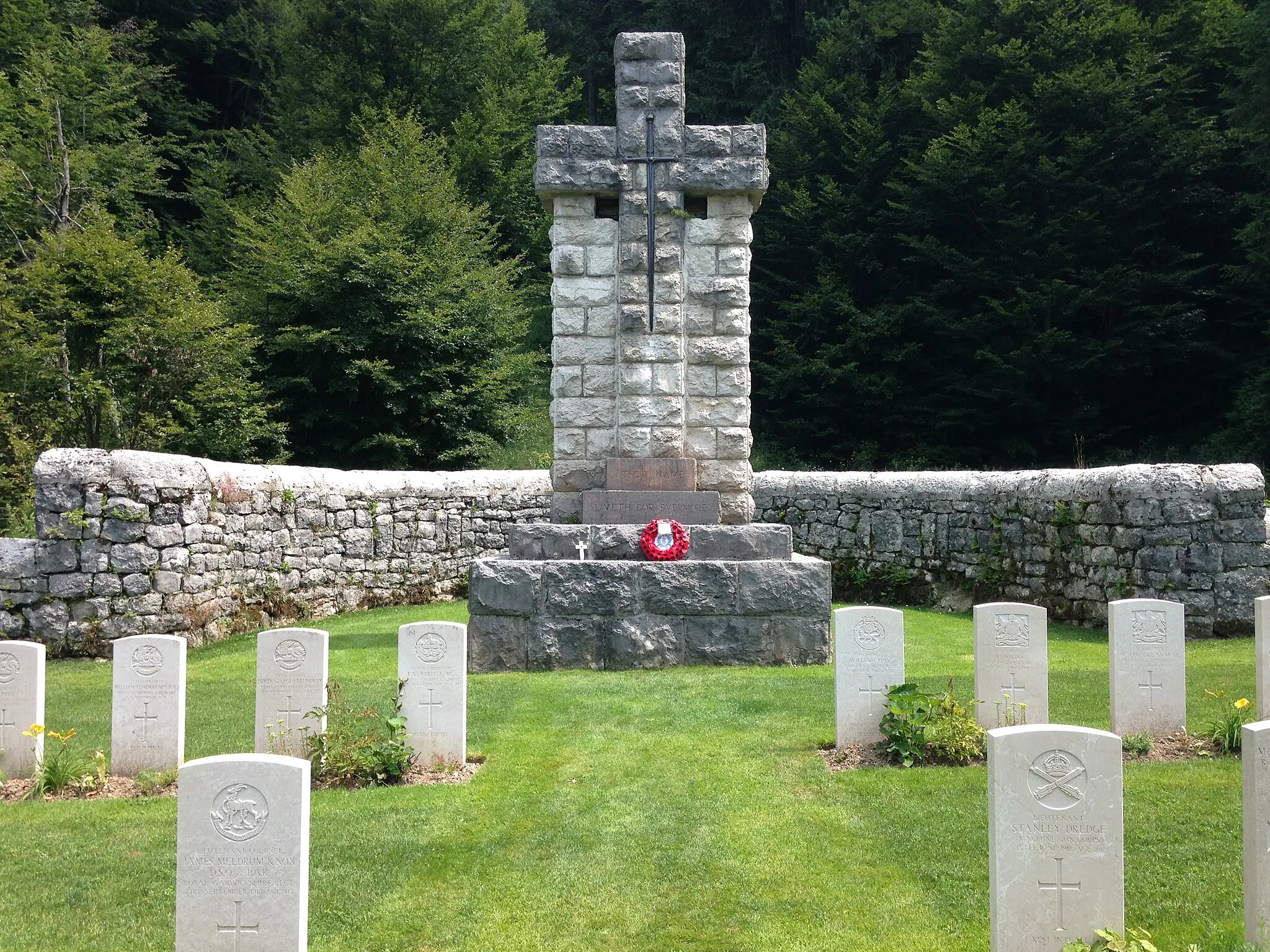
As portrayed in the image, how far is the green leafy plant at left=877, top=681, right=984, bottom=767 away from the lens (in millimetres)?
5367

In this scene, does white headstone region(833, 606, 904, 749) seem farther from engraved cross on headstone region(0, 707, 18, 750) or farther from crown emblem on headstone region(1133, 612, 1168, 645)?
engraved cross on headstone region(0, 707, 18, 750)

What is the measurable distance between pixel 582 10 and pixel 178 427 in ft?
74.4

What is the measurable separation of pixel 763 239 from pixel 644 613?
1666 centimetres

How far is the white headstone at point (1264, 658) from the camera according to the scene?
223 inches

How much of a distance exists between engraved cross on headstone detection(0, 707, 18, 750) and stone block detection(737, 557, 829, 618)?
5175mm

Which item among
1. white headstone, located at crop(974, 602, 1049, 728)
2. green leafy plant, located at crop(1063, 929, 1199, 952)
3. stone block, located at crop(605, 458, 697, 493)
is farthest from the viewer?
stone block, located at crop(605, 458, 697, 493)

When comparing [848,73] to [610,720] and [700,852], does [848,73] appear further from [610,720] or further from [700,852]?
[700,852]

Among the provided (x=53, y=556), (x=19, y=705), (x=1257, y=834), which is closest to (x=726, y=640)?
(x=19, y=705)

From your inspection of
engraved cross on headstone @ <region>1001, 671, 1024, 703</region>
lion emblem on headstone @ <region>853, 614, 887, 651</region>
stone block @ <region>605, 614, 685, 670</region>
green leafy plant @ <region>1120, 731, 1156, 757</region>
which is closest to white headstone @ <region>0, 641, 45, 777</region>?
stone block @ <region>605, 614, 685, 670</region>

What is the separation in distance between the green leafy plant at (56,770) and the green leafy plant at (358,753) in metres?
1.17

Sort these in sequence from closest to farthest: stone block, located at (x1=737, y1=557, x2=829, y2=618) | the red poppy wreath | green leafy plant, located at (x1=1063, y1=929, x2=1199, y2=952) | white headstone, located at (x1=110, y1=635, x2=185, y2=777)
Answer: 1. green leafy plant, located at (x1=1063, y1=929, x2=1199, y2=952)
2. white headstone, located at (x1=110, y1=635, x2=185, y2=777)
3. stone block, located at (x1=737, y1=557, x2=829, y2=618)
4. the red poppy wreath

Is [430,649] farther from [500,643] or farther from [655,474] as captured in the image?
[655,474]

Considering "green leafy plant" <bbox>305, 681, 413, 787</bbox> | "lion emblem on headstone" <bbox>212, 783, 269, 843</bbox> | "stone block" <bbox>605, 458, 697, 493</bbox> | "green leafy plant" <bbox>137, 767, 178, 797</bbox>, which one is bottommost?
"green leafy plant" <bbox>137, 767, 178, 797</bbox>

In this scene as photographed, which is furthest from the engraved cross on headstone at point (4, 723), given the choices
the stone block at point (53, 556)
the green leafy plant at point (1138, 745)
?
the green leafy plant at point (1138, 745)
